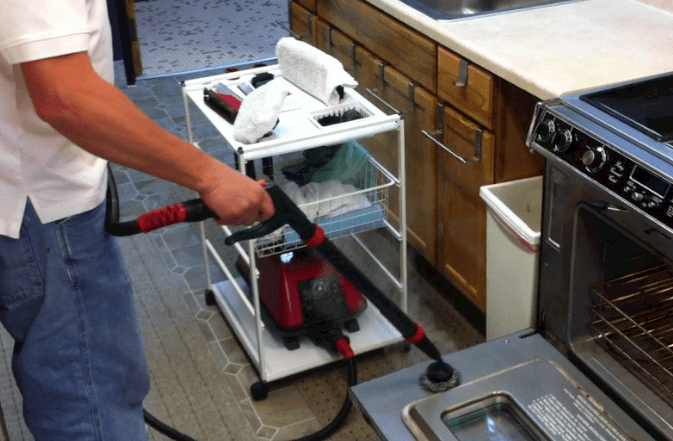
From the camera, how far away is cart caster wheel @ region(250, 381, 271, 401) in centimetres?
242

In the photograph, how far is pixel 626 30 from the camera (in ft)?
7.73

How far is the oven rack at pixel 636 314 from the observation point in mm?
1939

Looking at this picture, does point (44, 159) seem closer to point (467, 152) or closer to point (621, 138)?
point (621, 138)

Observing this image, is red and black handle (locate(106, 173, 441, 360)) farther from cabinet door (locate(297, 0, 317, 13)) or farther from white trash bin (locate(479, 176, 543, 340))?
cabinet door (locate(297, 0, 317, 13))

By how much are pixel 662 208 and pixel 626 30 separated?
2.94 feet

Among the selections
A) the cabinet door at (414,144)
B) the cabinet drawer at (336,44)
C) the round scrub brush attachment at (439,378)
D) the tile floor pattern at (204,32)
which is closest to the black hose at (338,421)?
the round scrub brush attachment at (439,378)

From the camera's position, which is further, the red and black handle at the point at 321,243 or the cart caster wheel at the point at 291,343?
the cart caster wheel at the point at 291,343

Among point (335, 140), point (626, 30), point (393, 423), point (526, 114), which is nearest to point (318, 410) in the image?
point (393, 423)

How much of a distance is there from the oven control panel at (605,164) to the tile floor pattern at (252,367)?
2.84 ft

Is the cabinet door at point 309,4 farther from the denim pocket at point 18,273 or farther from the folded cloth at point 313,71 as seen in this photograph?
the denim pocket at point 18,273

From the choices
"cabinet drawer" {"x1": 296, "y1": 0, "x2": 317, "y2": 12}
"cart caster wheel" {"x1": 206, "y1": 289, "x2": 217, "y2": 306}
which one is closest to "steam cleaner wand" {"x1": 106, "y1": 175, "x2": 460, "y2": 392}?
"cart caster wheel" {"x1": 206, "y1": 289, "x2": 217, "y2": 306}

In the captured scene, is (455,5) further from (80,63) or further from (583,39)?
(80,63)

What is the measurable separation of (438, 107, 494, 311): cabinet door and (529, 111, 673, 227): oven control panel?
392mm

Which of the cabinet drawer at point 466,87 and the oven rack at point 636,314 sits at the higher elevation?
the cabinet drawer at point 466,87
